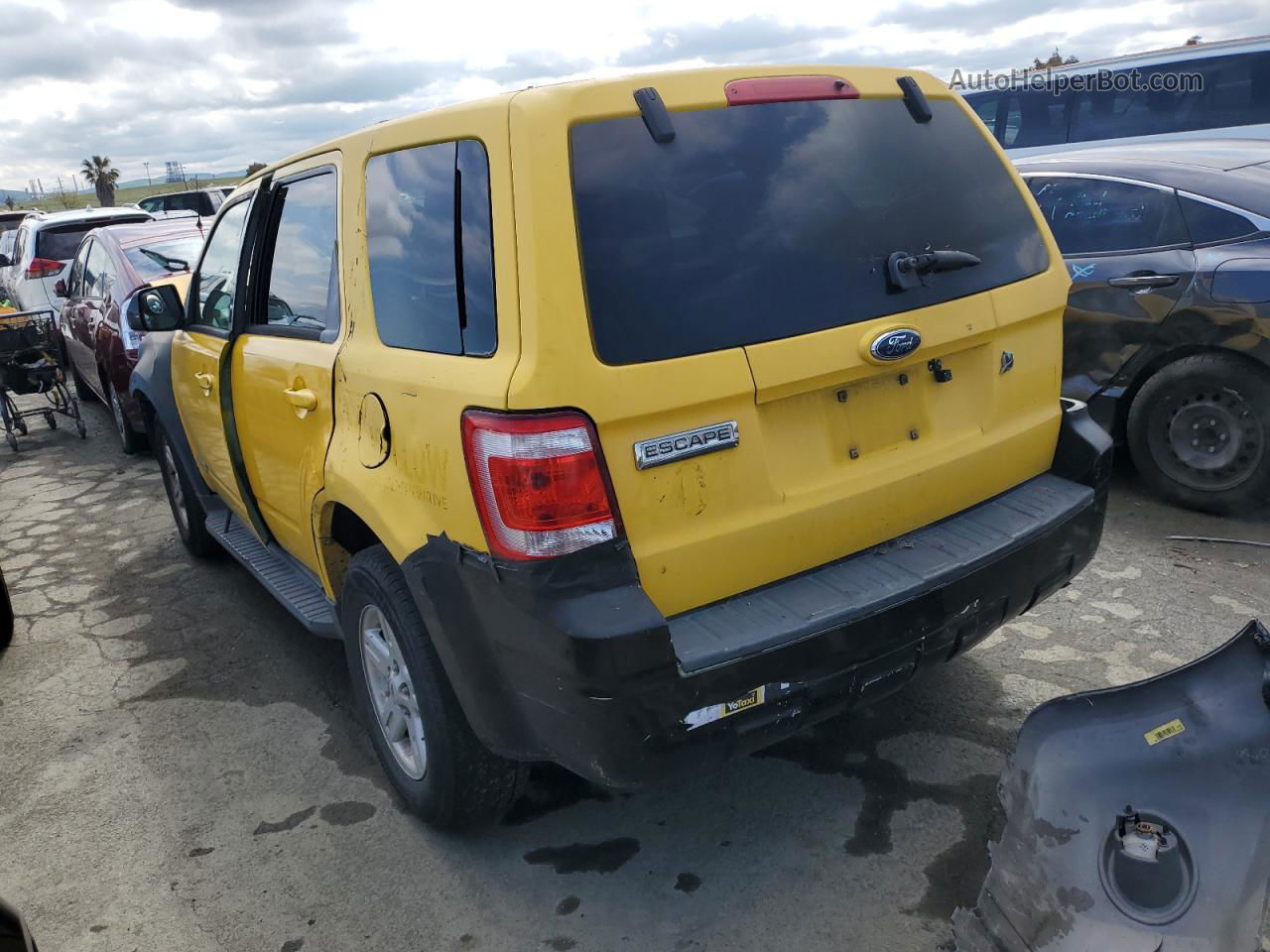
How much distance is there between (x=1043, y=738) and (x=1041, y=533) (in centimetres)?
60

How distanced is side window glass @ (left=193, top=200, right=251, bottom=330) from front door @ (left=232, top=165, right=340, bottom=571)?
320 millimetres

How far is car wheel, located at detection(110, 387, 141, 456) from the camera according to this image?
774 cm

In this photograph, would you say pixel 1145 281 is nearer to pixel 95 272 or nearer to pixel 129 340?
pixel 129 340

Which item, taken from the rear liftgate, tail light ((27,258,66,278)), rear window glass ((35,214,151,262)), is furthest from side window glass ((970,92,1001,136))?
tail light ((27,258,66,278))

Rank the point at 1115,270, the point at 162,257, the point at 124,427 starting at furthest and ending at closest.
Answer: the point at 162,257, the point at 124,427, the point at 1115,270

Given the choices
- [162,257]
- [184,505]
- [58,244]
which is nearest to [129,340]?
[162,257]

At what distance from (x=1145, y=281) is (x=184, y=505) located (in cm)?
503

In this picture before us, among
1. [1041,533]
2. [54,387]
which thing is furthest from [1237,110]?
[54,387]

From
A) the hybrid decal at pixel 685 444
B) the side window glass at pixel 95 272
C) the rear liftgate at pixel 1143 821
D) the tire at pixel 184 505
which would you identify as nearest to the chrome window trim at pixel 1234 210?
the rear liftgate at pixel 1143 821

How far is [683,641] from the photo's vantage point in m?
2.25

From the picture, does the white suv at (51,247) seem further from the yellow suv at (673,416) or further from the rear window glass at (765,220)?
the rear window glass at (765,220)

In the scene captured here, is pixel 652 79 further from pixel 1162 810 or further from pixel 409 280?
pixel 1162 810

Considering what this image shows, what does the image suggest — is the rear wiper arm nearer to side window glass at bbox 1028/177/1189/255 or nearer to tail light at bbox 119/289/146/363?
side window glass at bbox 1028/177/1189/255

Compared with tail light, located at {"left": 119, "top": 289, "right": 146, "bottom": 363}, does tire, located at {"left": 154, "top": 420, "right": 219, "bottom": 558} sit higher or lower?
lower
